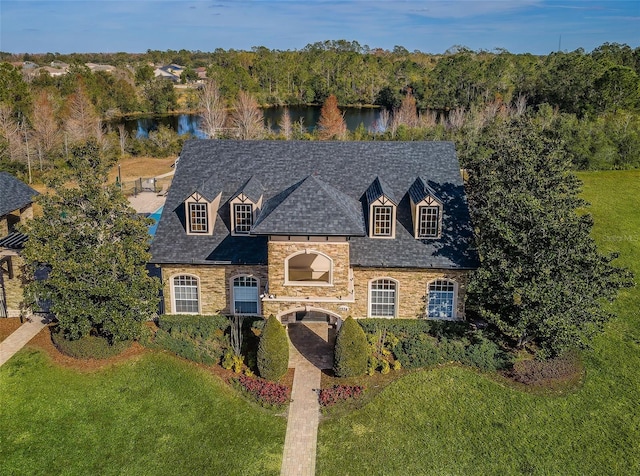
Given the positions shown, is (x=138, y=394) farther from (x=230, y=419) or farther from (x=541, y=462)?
(x=541, y=462)

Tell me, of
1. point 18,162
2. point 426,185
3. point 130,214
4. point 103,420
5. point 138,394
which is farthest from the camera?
point 18,162

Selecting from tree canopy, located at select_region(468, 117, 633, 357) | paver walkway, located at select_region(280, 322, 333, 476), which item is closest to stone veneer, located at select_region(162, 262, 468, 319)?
paver walkway, located at select_region(280, 322, 333, 476)

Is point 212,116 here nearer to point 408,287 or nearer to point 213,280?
point 213,280

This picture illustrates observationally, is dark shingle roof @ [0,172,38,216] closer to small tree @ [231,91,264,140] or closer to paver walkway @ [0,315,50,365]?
paver walkway @ [0,315,50,365]

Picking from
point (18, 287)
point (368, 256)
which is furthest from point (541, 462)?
point (18, 287)

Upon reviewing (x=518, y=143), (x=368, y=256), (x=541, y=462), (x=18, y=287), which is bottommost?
(x=541, y=462)

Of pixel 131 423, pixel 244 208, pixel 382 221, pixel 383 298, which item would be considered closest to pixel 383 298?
pixel 383 298
